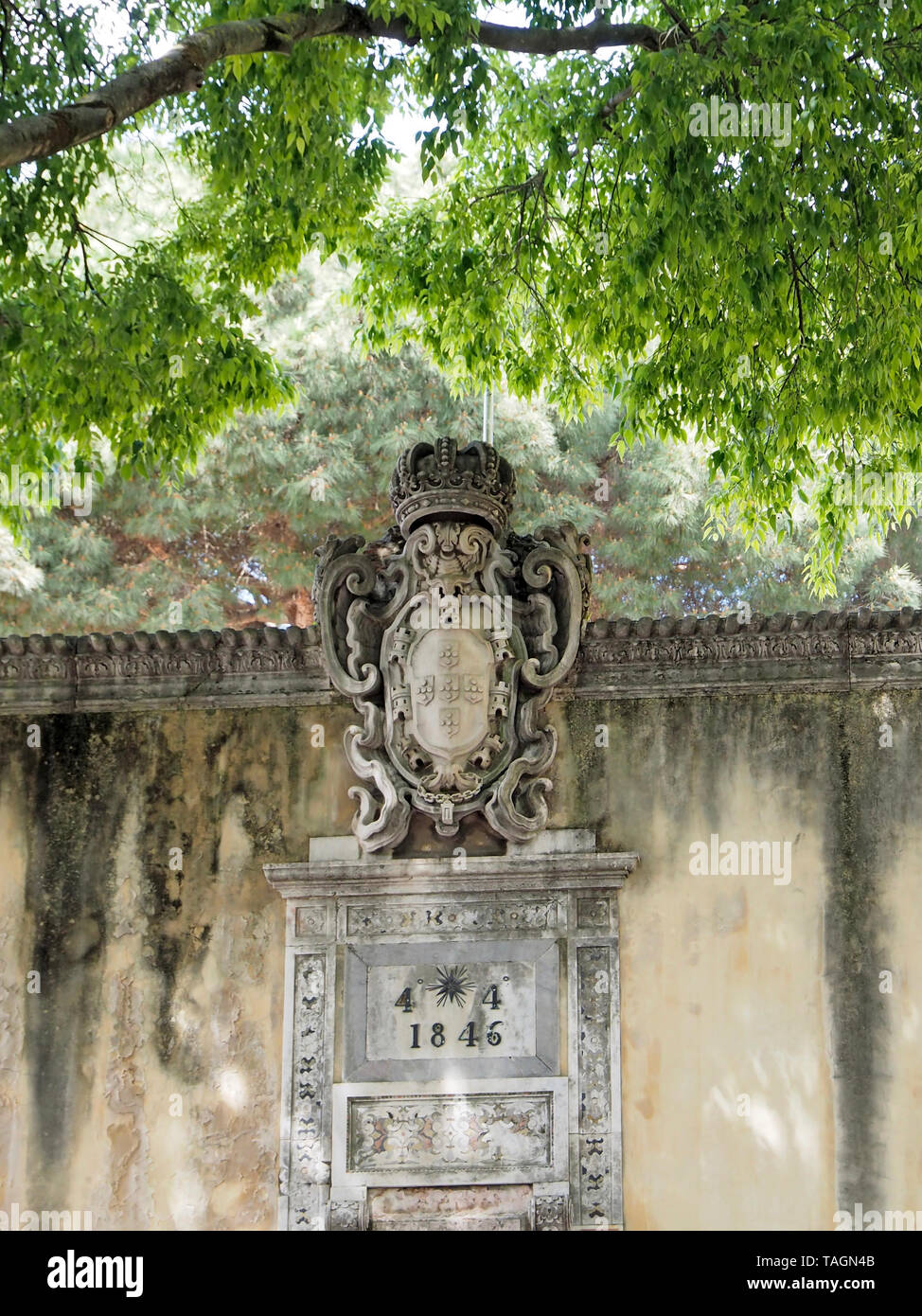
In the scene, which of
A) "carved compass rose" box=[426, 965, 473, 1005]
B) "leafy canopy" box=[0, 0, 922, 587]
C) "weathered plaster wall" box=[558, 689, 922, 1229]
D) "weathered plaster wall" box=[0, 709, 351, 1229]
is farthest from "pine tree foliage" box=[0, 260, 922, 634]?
"carved compass rose" box=[426, 965, 473, 1005]

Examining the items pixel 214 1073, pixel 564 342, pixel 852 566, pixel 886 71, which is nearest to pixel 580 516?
pixel 852 566

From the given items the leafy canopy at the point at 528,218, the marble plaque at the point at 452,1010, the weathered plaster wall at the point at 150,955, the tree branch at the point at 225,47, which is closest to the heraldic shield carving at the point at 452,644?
the weathered plaster wall at the point at 150,955

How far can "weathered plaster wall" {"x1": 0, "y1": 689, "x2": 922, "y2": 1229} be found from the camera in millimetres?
7758

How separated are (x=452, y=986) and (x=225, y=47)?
14.4 feet

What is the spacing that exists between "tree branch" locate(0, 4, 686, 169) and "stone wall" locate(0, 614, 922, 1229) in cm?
269

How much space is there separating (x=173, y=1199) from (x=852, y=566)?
10986mm

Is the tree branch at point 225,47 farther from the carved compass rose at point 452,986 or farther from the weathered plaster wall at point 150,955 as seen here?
the carved compass rose at point 452,986

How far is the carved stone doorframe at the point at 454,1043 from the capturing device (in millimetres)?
7793

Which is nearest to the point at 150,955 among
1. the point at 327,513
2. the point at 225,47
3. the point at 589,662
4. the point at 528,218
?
the point at 589,662

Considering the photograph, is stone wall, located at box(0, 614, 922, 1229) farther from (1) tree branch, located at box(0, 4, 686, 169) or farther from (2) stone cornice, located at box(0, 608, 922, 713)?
(1) tree branch, located at box(0, 4, 686, 169)

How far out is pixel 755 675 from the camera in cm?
825

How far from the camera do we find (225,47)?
24.5 ft

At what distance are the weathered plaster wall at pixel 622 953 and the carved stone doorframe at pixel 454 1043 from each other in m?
0.12

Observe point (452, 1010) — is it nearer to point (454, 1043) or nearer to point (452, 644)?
point (454, 1043)
